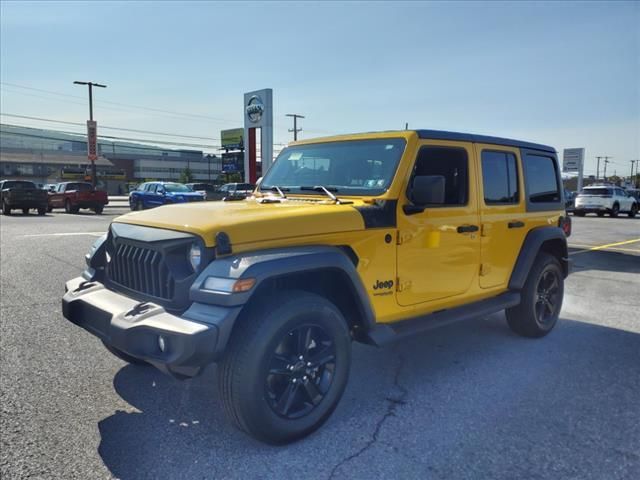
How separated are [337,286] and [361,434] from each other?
0.94 meters

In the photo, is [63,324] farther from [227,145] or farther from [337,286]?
[227,145]

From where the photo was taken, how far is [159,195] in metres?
24.1

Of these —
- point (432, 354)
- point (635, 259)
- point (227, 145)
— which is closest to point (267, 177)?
point (432, 354)

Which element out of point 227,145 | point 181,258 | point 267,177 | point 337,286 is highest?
A: point 227,145

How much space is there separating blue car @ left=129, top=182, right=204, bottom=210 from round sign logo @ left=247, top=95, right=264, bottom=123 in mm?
6026

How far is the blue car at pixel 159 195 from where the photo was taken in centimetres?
2383

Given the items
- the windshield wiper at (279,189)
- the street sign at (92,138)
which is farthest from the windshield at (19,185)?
the windshield wiper at (279,189)

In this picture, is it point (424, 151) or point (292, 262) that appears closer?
point (292, 262)

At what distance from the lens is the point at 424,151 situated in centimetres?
373

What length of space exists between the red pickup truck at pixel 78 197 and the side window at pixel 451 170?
960 inches

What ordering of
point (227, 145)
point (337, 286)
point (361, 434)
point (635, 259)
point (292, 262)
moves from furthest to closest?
point (227, 145) → point (635, 259) → point (337, 286) → point (361, 434) → point (292, 262)

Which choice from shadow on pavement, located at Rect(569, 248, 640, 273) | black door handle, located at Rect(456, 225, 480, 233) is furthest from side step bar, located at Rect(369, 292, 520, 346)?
shadow on pavement, located at Rect(569, 248, 640, 273)

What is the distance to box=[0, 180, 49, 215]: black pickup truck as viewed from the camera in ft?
75.0

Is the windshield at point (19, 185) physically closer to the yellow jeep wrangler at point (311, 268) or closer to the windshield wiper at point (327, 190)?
the yellow jeep wrangler at point (311, 268)
